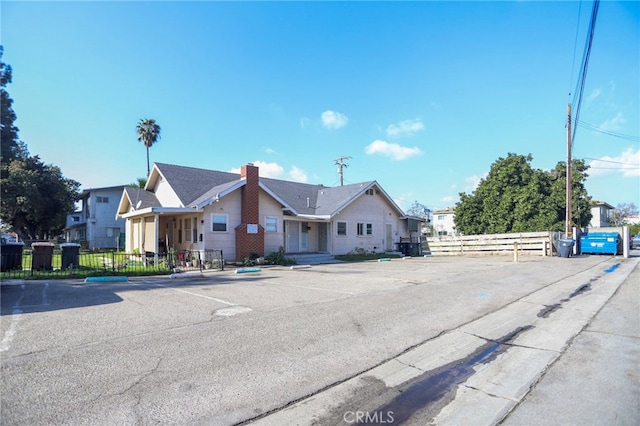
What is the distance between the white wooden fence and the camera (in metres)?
23.7

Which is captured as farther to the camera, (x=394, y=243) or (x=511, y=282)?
(x=394, y=243)

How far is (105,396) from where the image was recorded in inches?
144

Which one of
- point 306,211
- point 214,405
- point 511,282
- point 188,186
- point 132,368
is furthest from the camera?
point 306,211

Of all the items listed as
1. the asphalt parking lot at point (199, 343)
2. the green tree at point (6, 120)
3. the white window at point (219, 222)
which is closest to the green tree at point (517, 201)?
the asphalt parking lot at point (199, 343)

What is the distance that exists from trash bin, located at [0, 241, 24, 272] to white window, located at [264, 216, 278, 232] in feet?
36.4

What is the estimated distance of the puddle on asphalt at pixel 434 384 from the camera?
11.9 feet

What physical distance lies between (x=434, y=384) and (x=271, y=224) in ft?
58.4

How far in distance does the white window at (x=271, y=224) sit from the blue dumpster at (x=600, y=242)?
818 inches

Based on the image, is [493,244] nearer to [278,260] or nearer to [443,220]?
[278,260]

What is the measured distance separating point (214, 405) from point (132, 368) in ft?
4.85

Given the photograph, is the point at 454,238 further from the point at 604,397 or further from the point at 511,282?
the point at 604,397

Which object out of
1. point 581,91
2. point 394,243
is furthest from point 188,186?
point 581,91

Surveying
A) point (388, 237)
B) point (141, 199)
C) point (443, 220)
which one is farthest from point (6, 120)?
point (443, 220)

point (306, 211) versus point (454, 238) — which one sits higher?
point (306, 211)
